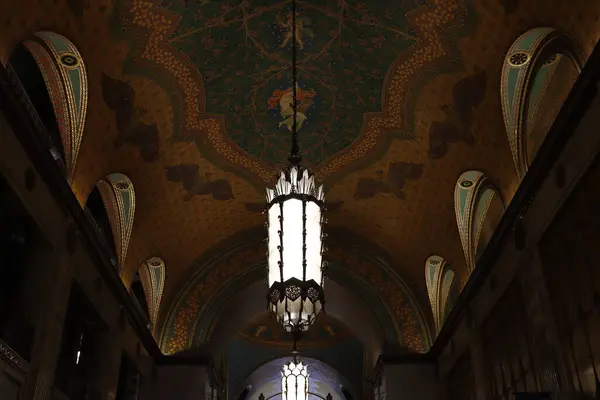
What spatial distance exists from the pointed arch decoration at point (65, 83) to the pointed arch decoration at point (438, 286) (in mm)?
6392

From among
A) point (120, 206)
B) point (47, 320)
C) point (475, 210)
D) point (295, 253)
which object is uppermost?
point (120, 206)

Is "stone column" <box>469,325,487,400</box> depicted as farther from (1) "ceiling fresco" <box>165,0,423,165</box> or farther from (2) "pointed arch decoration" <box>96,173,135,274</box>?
(2) "pointed arch decoration" <box>96,173,135,274</box>

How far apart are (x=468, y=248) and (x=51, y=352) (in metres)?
5.94

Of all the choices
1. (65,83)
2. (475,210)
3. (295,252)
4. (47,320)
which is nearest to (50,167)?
(65,83)

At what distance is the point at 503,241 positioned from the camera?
781 cm

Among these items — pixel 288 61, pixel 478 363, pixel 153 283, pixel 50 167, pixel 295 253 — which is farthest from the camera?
pixel 153 283

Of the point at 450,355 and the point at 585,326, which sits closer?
the point at 585,326

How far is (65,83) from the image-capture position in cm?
714

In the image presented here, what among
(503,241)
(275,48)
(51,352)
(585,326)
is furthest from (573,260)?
(51,352)

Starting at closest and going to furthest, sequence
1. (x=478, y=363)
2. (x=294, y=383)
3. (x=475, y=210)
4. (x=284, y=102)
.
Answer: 1. (x=478, y=363)
2. (x=284, y=102)
3. (x=475, y=210)
4. (x=294, y=383)

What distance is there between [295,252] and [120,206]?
467 cm

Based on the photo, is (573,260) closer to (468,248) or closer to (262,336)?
(468,248)

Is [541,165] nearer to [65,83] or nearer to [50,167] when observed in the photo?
[50,167]

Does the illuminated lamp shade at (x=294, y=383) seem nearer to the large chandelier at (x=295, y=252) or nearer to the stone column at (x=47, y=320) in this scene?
the stone column at (x=47, y=320)
